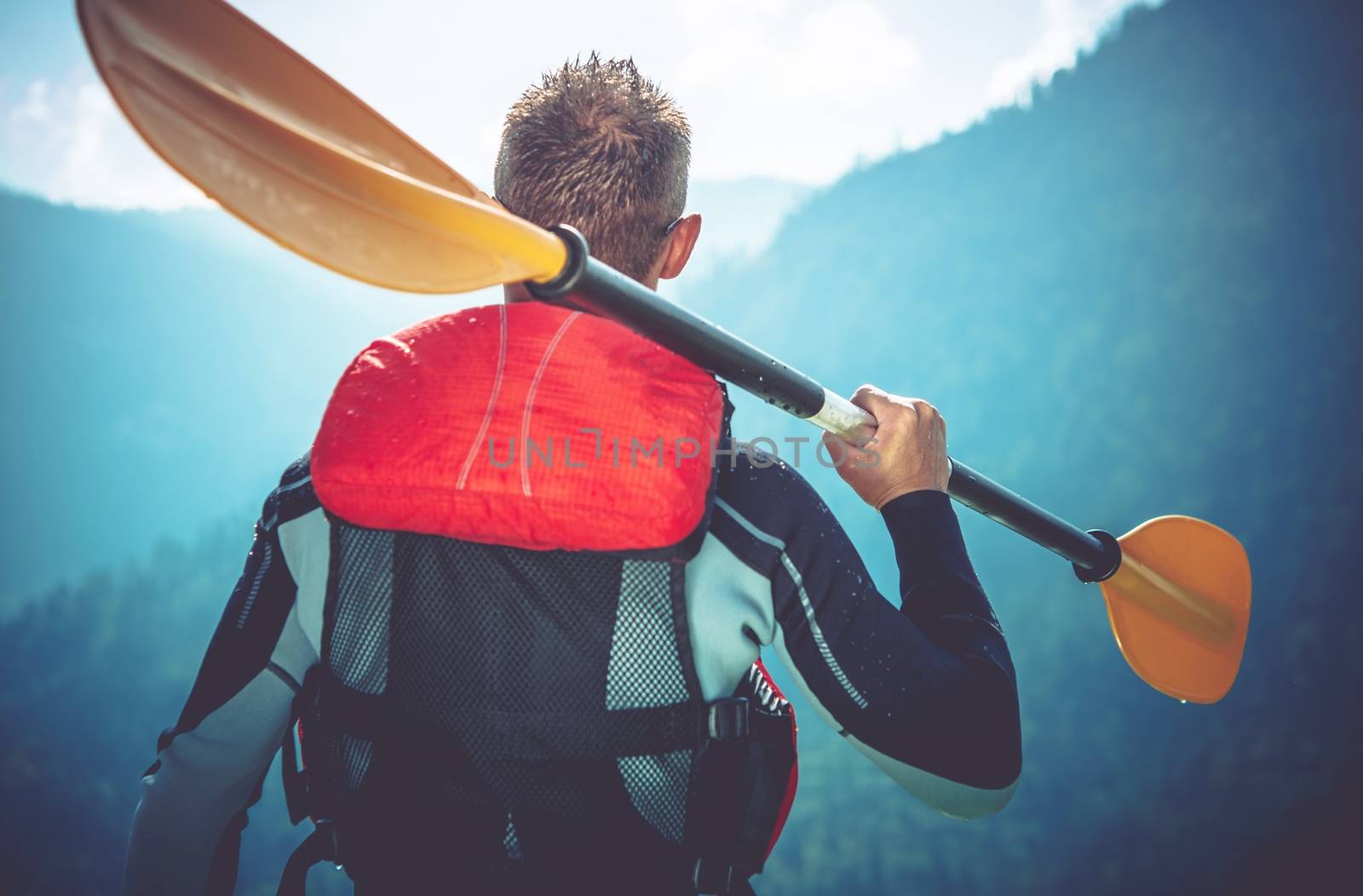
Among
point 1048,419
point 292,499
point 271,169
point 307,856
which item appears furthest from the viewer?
point 1048,419

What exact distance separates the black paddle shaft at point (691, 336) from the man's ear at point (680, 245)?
0.14m

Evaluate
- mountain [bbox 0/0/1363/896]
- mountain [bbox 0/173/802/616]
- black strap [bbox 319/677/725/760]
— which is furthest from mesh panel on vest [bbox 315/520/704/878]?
mountain [bbox 0/173/802/616]

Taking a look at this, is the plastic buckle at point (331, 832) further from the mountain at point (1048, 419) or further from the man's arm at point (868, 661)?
the mountain at point (1048, 419)

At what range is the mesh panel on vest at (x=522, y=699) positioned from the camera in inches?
29.2

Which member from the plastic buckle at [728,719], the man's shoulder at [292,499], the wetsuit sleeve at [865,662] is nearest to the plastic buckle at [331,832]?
the man's shoulder at [292,499]

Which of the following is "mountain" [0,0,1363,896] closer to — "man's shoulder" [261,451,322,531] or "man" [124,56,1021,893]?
"man" [124,56,1021,893]

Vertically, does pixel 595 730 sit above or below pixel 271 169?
below

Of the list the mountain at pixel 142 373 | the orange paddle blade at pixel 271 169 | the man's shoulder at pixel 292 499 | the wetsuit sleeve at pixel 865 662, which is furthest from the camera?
the mountain at pixel 142 373

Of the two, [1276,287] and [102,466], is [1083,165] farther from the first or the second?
[102,466]

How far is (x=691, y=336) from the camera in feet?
2.72

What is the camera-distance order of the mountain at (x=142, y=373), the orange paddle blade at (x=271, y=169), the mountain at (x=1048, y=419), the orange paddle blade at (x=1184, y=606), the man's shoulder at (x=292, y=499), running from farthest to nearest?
the mountain at (x=142, y=373), the mountain at (x=1048, y=419), the orange paddle blade at (x=1184, y=606), the man's shoulder at (x=292, y=499), the orange paddle blade at (x=271, y=169)

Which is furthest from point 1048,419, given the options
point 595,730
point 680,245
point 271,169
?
point 271,169

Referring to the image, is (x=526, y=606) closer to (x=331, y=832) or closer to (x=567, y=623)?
(x=567, y=623)

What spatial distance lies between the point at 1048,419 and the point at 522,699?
71.5 feet
